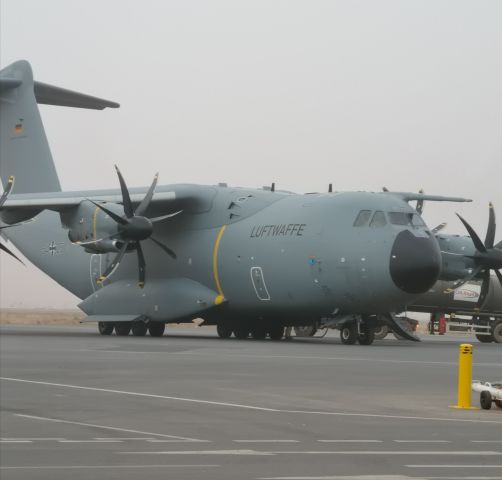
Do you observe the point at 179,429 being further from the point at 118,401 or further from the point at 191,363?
the point at 191,363

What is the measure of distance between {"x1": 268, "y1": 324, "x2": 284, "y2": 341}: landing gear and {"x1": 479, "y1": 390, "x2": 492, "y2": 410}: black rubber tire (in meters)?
25.6

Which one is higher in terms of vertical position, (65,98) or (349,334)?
(65,98)

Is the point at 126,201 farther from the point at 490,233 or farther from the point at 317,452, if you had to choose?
the point at 317,452

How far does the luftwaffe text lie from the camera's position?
3678cm

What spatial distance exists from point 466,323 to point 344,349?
708 inches

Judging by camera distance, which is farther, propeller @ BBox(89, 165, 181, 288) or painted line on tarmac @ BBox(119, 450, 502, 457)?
propeller @ BBox(89, 165, 181, 288)

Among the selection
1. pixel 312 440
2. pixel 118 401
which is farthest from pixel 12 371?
pixel 312 440

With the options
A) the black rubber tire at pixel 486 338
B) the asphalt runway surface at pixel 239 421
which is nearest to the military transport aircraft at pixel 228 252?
the black rubber tire at pixel 486 338

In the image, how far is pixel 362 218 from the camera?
3534 cm

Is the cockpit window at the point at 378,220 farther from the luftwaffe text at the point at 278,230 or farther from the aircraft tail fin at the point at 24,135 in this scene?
the aircraft tail fin at the point at 24,135

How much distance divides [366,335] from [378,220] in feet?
Answer: 12.8

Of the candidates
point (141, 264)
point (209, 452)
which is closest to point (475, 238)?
point (141, 264)

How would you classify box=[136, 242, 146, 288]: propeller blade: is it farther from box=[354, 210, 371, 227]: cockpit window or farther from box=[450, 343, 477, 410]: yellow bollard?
box=[450, 343, 477, 410]: yellow bollard

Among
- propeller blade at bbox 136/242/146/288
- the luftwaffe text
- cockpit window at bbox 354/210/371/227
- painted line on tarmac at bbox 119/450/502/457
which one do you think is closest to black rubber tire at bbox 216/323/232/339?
propeller blade at bbox 136/242/146/288
